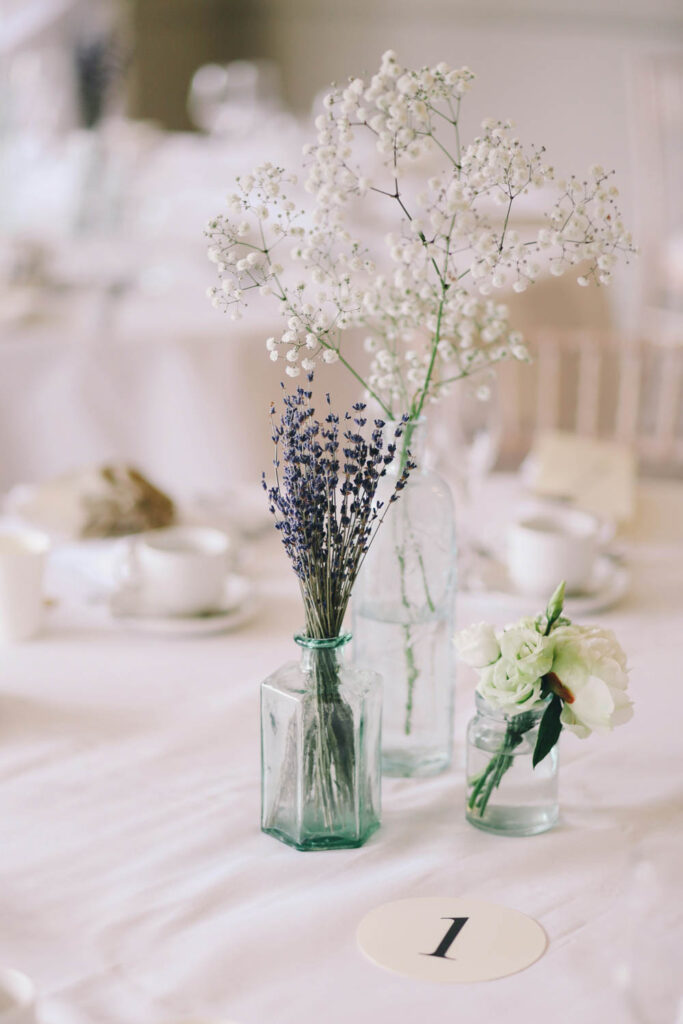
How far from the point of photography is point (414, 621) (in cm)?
84

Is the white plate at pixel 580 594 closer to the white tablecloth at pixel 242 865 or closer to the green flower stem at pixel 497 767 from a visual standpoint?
the white tablecloth at pixel 242 865

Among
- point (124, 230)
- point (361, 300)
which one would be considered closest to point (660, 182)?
point (124, 230)

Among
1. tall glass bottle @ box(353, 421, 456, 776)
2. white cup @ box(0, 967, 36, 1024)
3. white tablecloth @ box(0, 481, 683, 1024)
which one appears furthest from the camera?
tall glass bottle @ box(353, 421, 456, 776)

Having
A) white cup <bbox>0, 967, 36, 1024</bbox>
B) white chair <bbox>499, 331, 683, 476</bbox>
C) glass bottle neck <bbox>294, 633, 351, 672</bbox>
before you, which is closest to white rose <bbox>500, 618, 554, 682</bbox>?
glass bottle neck <bbox>294, 633, 351, 672</bbox>

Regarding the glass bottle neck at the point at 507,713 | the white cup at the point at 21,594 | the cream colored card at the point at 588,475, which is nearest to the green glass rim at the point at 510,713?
the glass bottle neck at the point at 507,713

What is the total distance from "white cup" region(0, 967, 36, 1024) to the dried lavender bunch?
0.28 m

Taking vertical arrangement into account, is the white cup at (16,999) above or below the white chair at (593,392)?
below

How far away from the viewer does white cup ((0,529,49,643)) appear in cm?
108

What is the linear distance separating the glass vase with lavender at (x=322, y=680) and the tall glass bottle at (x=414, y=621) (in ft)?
0.27

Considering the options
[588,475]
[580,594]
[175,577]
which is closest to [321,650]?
[175,577]

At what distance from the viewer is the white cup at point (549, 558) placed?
1.16 metres

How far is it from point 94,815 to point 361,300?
1.33ft

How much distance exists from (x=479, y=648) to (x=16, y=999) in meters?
0.35

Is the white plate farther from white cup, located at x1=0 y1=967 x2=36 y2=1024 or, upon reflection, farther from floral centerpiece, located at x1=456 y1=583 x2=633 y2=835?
white cup, located at x1=0 y1=967 x2=36 y2=1024
